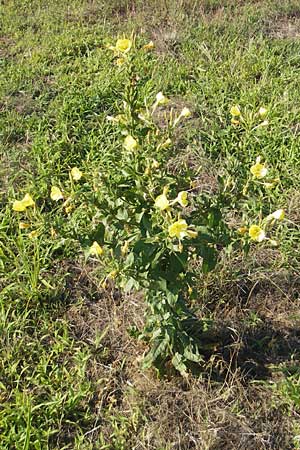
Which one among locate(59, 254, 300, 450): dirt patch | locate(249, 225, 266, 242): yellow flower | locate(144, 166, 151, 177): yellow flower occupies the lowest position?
locate(59, 254, 300, 450): dirt patch

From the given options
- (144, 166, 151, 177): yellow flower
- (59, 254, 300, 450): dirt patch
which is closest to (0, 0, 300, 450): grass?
(59, 254, 300, 450): dirt patch

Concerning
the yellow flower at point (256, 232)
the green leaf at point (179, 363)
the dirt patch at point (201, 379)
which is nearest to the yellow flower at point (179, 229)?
the yellow flower at point (256, 232)

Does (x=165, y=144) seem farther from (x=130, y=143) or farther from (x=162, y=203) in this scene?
(x=162, y=203)

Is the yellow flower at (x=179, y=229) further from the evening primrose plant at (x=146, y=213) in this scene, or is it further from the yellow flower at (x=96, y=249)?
the yellow flower at (x=96, y=249)

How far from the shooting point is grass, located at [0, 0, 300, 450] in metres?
2.17

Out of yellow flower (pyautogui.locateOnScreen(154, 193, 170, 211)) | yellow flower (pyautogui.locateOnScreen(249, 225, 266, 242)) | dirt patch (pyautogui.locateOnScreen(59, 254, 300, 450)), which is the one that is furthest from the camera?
dirt patch (pyautogui.locateOnScreen(59, 254, 300, 450))

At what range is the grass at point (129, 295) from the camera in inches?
85.4

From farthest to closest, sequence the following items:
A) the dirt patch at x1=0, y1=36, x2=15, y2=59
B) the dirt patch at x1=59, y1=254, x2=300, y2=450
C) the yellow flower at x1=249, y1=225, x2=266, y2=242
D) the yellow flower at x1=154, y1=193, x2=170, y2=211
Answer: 1. the dirt patch at x1=0, y1=36, x2=15, y2=59
2. the dirt patch at x1=59, y1=254, x2=300, y2=450
3. the yellow flower at x1=249, y1=225, x2=266, y2=242
4. the yellow flower at x1=154, y1=193, x2=170, y2=211

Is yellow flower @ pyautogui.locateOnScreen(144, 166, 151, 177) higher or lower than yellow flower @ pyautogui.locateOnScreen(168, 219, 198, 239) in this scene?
higher

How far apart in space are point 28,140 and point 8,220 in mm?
803

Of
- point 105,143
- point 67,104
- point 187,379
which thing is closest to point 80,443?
point 187,379

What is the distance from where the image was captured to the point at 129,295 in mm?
2641

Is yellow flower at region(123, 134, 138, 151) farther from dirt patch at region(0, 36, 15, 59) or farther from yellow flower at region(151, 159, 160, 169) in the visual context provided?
dirt patch at region(0, 36, 15, 59)

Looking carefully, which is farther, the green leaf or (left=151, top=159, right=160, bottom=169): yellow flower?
the green leaf
